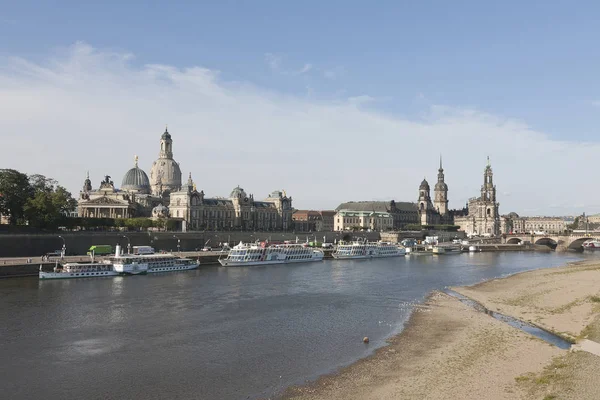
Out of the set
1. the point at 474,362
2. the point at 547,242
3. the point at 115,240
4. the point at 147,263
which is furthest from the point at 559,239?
the point at 474,362

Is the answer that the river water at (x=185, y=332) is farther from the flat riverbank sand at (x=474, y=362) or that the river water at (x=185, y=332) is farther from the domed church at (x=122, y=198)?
the domed church at (x=122, y=198)

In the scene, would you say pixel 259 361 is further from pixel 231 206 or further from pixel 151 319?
pixel 231 206

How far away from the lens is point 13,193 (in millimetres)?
90062

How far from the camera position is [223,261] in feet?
292

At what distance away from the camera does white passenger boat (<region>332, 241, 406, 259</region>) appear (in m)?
112

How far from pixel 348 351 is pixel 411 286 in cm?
3319

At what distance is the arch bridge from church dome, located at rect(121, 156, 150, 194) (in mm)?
108778

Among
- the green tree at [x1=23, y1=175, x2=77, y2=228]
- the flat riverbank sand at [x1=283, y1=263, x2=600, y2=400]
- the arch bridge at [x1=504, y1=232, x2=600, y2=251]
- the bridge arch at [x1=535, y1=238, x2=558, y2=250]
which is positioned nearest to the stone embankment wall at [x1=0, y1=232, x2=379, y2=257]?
the green tree at [x1=23, y1=175, x2=77, y2=228]

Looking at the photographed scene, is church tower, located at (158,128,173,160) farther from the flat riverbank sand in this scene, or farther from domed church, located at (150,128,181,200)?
the flat riverbank sand

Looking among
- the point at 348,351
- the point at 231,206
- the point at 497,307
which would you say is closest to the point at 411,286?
the point at 497,307

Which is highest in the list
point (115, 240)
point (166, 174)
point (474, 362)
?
point (166, 174)

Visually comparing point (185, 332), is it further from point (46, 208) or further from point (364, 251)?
point (364, 251)

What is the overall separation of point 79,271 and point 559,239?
13030 centimetres

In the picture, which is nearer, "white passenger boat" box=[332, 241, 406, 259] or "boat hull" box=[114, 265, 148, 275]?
"boat hull" box=[114, 265, 148, 275]
